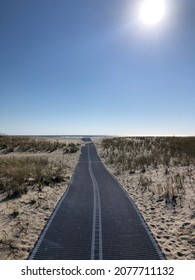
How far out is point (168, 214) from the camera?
418 inches

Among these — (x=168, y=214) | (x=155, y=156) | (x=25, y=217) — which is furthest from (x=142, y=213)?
(x=155, y=156)

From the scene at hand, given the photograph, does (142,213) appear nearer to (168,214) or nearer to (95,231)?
(168,214)

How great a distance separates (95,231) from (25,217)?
2815 mm

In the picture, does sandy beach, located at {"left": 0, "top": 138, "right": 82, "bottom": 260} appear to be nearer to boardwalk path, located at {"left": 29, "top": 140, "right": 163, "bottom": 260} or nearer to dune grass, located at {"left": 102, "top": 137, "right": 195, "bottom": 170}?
boardwalk path, located at {"left": 29, "top": 140, "right": 163, "bottom": 260}

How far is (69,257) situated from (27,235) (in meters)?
2.04

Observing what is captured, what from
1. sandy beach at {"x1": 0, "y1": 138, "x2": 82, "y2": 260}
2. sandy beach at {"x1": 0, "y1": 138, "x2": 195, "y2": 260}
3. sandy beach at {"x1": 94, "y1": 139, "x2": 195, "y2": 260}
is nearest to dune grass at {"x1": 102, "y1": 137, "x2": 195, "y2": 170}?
sandy beach at {"x1": 94, "y1": 139, "x2": 195, "y2": 260}

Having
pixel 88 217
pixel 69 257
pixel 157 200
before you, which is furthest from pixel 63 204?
pixel 69 257

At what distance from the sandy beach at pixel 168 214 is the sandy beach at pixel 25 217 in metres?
3.37

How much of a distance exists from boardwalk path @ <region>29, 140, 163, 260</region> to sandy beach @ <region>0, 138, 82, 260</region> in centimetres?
31

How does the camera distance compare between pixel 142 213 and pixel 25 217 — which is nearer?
pixel 25 217

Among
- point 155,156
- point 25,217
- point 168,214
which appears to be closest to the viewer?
point 25,217

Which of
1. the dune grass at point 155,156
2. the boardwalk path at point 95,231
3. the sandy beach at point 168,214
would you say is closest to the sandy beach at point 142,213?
the sandy beach at point 168,214

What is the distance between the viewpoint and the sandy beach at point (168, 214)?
7698 mm

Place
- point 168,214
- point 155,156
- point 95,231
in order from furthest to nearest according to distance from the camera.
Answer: point 155,156
point 168,214
point 95,231
